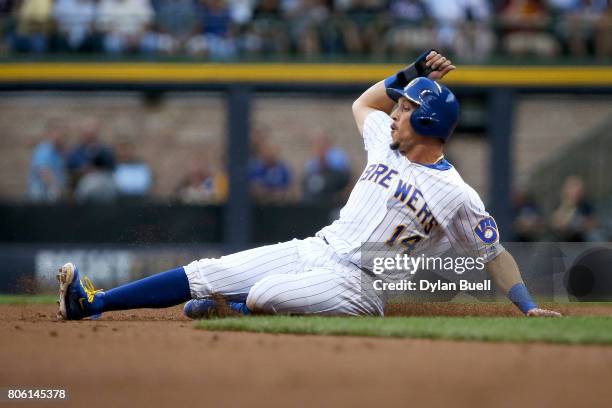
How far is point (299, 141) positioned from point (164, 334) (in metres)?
9.15

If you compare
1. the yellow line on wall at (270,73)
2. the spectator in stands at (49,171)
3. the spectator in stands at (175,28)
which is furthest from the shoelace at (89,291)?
the spectator in stands at (175,28)

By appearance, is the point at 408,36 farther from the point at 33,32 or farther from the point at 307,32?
the point at 33,32

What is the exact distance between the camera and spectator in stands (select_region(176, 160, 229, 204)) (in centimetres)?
1235

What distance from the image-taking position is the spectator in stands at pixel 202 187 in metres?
12.4

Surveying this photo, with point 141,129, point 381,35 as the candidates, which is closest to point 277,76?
point 381,35

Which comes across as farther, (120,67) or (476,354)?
(120,67)

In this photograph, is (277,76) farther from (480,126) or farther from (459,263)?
(459,263)

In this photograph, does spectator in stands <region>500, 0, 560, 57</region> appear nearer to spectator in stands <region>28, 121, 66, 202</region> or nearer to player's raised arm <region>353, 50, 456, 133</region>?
spectator in stands <region>28, 121, 66, 202</region>

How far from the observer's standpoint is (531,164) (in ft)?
47.9

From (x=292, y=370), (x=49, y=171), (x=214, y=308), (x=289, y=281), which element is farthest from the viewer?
(x=49, y=171)

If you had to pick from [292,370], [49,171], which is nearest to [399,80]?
[292,370]

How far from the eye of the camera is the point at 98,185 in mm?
12266

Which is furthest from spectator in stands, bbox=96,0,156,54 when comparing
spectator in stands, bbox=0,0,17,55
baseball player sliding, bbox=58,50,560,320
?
baseball player sliding, bbox=58,50,560,320

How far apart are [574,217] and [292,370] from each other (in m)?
8.63
